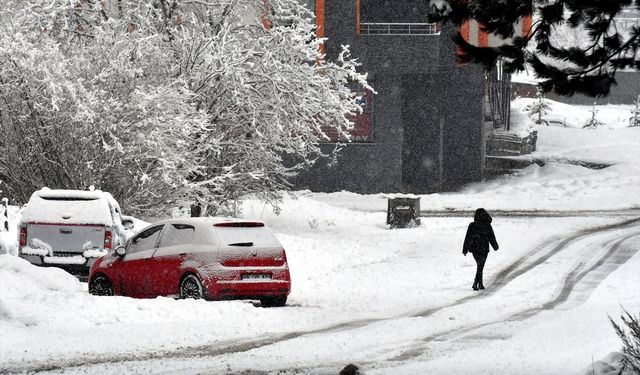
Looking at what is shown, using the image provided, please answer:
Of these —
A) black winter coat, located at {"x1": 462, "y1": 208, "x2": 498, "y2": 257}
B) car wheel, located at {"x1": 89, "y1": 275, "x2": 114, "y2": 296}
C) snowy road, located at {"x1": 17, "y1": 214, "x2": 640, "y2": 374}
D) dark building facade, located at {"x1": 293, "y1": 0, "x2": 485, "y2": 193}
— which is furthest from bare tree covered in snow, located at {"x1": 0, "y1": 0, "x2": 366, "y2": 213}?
dark building facade, located at {"x1": 293, "y1": 0, "x2": 485, "y2": 193}

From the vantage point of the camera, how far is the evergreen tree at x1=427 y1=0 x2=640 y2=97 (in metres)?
11.4

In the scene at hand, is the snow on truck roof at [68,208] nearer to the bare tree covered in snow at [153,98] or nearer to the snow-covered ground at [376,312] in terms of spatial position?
the snow-covered ground at [376,312]

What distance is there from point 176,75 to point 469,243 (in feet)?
37.4

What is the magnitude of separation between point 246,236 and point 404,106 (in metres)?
31.5

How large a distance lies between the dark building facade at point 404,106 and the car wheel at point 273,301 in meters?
27.0

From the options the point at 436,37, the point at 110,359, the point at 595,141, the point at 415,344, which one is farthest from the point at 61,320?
the point at 595,141

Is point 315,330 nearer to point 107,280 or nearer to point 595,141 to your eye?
point 107,280

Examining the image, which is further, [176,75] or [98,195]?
[176,75]

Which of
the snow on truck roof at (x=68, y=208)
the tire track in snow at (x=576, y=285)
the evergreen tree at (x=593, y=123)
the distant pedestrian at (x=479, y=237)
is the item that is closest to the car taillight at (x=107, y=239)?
the snow on truck roof at (x=68, y=208)

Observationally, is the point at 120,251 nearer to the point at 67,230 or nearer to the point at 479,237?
the point at 67,230

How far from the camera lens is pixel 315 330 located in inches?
639

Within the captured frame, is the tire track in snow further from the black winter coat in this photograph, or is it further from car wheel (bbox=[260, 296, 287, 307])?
car wheel (bbox=[260, 296, 287, 307])

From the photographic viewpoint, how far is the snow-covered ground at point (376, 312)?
13.1 metres

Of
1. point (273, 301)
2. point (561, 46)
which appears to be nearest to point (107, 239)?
point (273, 301)
